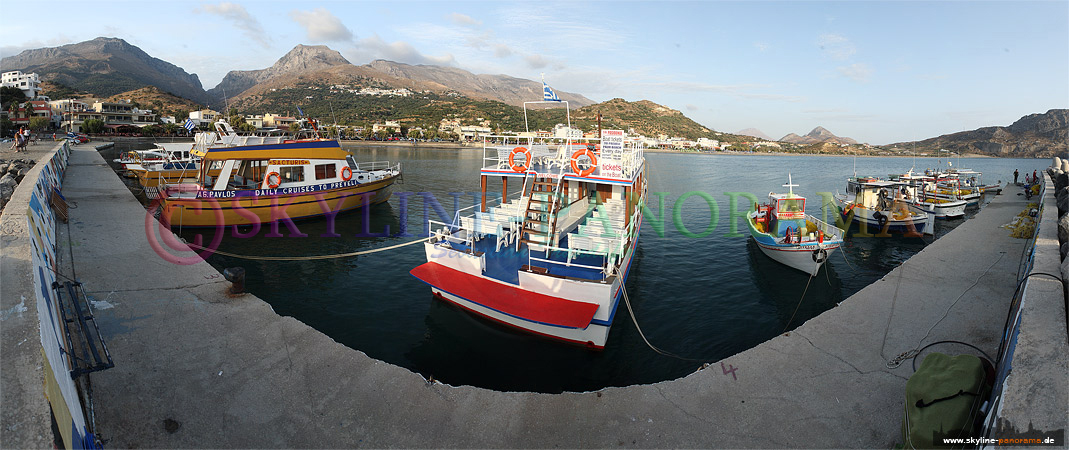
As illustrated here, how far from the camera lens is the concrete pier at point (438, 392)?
4.96 m

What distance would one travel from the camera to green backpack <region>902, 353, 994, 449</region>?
13.8 ft

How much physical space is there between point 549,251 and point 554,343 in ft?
7.28

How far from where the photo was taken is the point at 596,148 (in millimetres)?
13875

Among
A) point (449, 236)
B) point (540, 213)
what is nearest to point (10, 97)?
point (449, 236)

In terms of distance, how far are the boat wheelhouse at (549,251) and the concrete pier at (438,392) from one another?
2956mm

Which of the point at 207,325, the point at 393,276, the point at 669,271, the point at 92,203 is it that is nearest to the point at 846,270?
the point at 669,271

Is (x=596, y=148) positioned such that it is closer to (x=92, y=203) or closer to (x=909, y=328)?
(x=909, y=328)

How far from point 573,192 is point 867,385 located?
371 inches

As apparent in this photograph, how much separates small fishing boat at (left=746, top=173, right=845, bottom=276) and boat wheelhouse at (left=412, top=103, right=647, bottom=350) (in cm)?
574

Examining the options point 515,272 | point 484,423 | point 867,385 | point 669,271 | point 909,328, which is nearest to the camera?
point 484,423

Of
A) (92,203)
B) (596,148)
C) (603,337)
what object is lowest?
(603,337)

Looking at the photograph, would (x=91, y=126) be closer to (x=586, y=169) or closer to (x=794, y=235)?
(x=586, y=169)

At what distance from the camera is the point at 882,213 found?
2203 centimetres

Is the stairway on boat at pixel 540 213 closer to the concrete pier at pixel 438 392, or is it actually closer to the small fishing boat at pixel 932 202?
the concrete pier at pixel 438 392
